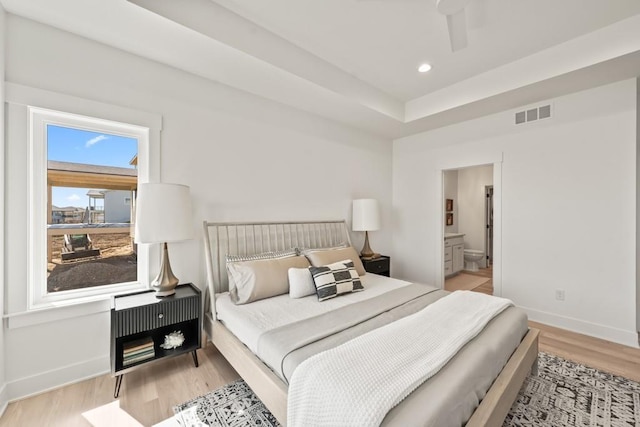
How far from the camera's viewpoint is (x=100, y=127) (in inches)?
91.7

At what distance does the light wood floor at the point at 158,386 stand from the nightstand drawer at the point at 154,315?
1.52 feet

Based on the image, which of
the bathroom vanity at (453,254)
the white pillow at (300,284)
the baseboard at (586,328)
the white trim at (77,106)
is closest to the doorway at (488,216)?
the bathroom vanity at (453,254)

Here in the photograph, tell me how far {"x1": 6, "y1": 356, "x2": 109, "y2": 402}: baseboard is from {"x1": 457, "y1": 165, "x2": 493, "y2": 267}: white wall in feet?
22.3

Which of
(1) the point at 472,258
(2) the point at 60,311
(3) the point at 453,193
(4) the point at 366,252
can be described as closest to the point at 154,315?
(2) the point at 60,311

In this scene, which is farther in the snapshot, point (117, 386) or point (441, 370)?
point (117, 386)

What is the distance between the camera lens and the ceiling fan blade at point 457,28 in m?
1.85

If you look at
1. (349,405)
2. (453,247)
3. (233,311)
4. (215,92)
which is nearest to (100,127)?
(215,92)

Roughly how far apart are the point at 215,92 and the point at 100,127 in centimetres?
108

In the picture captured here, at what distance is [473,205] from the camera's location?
6.55m

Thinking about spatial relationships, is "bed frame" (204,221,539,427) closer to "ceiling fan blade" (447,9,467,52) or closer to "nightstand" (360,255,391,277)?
"nightstand" (360,255,391,277)

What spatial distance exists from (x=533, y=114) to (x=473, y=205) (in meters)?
3.52

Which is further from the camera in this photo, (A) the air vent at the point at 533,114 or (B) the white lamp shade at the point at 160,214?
(A) the air vent at the point at 533,114

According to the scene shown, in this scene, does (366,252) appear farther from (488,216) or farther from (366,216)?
(488,216)

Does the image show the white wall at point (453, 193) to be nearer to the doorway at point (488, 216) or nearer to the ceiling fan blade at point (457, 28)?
the doorway at point (488, 216)
